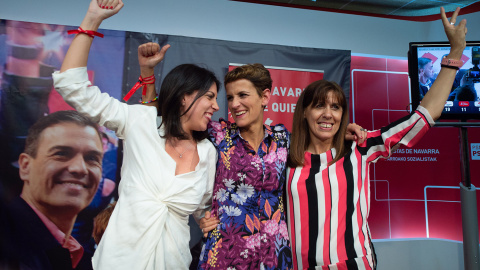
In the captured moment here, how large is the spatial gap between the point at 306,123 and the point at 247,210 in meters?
0.61

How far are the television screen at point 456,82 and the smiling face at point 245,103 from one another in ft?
5.62

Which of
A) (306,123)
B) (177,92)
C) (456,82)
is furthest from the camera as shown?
(456,82)

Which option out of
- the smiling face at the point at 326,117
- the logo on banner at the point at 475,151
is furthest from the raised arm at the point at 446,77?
the logo on banner at the point at 475,151

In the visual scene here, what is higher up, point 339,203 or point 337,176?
point 337,176

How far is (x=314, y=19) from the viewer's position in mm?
3717

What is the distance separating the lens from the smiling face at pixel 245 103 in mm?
1750

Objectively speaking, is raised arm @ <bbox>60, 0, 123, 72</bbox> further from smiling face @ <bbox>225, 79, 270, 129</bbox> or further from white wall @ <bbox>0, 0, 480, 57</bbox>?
white wall @ <bbox>0, 0, 480, 57</bbox>

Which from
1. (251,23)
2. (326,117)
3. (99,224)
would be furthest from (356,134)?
(99,224)

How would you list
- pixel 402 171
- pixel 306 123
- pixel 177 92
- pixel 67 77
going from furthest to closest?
pixel 402 171 → pixel 306 123 → pixel 177 92 → pixel 67 77

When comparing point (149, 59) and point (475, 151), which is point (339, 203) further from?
point (475, 151)

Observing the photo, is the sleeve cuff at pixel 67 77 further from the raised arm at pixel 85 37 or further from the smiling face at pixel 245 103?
the smiling face at pixel 245 103

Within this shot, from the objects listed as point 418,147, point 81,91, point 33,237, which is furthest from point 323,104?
point 418,147

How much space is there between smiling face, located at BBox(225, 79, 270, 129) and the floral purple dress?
0.34 feet

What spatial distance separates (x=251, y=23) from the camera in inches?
139
